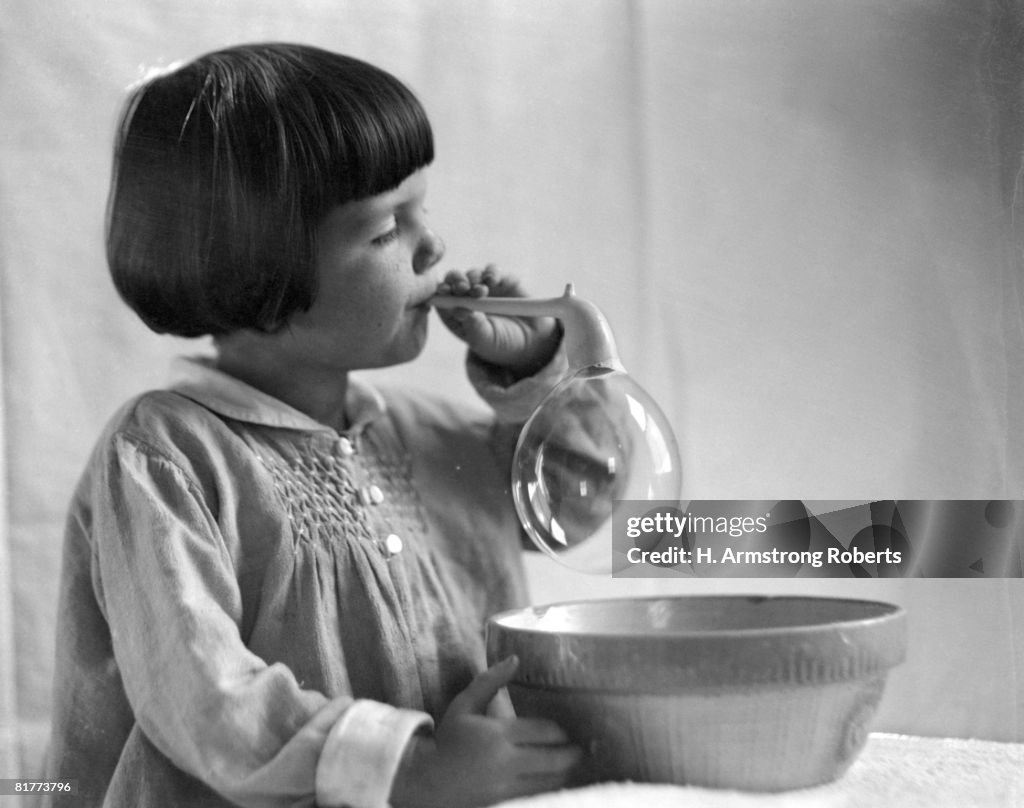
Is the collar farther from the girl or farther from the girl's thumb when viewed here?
the girl's thumb

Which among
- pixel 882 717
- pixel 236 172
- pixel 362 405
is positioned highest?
pixel 236 172

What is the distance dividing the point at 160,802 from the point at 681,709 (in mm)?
190

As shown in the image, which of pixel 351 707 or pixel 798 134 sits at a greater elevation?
pixel 798 134

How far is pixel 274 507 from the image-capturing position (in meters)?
0.44

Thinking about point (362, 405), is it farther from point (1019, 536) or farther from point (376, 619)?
point (1019, 536)

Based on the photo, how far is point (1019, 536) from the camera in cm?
49

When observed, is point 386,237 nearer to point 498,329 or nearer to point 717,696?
point 498,329

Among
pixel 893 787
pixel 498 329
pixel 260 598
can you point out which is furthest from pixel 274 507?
pixel 893 787

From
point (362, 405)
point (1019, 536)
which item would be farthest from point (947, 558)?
point (362, 405)

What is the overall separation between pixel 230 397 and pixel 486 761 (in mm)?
176

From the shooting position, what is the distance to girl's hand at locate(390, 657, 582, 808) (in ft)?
1.22

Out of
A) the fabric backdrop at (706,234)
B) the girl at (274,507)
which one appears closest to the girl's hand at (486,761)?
the girl at (274,507)

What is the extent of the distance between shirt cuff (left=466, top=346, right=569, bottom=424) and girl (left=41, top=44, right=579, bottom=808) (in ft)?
0.11

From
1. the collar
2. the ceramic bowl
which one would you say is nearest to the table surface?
the ceramic bowl
